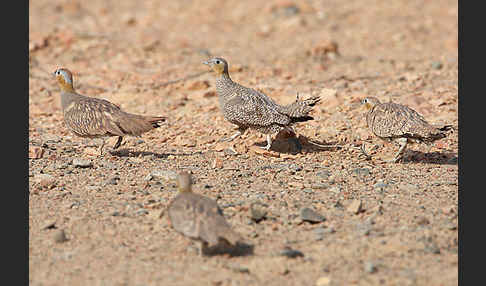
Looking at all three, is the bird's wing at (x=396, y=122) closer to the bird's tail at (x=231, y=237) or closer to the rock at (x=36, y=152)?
the bird's tail at (x=231, y=237)

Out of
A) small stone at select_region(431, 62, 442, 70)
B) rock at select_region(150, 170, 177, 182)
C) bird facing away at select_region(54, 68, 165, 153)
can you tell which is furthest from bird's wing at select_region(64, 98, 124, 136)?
small stone at select_region(431, 62, 442, 70)

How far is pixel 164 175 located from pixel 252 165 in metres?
1.34

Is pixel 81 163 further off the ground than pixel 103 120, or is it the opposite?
pixel 103 120

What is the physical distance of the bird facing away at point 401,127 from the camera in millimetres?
8797

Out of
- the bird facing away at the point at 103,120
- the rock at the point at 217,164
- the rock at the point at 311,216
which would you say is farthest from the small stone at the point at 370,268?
the bird facing away at the point at 103,120

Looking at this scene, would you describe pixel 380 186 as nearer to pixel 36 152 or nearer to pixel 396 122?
pixel 396 122

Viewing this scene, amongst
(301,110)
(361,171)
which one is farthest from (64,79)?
(361,171)

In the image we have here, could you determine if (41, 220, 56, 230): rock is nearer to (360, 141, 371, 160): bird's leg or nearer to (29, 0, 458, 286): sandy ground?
(29, 0, 458, 286): sandy ground

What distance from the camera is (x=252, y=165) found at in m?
9.03

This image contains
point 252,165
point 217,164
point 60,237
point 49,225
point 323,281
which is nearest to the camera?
point 323,281

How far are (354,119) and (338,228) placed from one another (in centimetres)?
428

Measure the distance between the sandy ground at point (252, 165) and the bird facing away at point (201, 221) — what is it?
290 millimetres

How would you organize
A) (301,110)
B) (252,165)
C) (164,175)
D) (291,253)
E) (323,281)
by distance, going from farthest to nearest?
(301,110) → (252,165) → (164,175) → (291,253) → (323,281)

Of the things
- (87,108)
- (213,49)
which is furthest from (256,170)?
(213,49)
